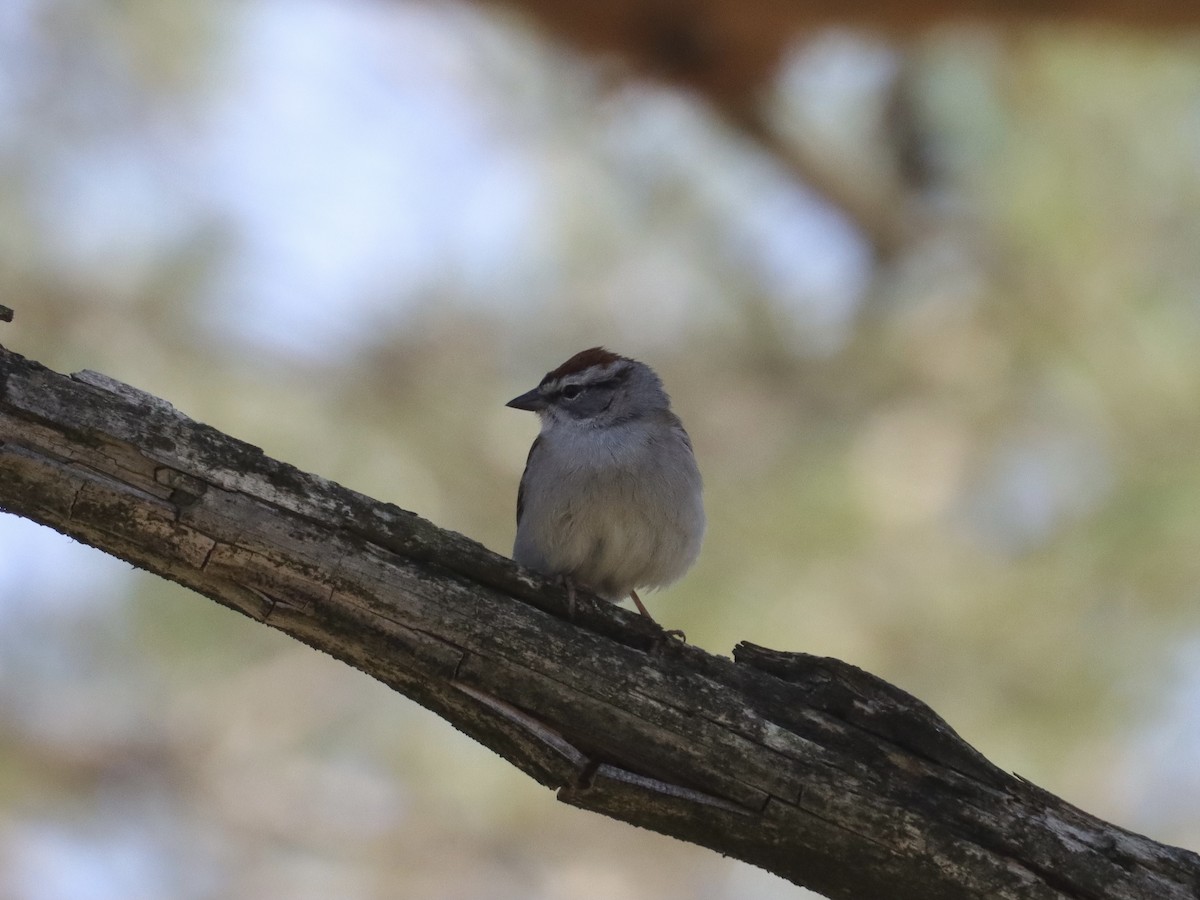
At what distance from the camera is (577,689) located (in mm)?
2801

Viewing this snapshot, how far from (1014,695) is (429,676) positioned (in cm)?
334

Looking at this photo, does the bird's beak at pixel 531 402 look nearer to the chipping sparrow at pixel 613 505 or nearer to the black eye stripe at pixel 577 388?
the black eye stripe at pixel 577 388

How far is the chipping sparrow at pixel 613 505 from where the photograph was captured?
4.16 m

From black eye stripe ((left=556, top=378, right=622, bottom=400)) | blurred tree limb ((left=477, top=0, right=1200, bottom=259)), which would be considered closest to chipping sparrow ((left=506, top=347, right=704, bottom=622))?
black eye stripe ((left=556, top=378, right=622, bottom=400))

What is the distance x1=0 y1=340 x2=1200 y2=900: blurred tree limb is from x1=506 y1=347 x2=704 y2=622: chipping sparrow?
1.21 meters

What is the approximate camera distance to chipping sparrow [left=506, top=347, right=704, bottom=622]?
13.6 feet

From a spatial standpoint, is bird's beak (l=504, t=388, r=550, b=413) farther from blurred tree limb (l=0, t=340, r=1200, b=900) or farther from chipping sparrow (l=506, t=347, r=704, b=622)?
blurred tree limb (l=0, t=340, r=1200, b=900)

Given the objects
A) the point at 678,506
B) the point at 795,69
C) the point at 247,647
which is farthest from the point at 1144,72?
the point at 247,647

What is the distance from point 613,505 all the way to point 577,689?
4.59 feet

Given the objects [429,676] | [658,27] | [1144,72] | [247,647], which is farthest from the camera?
[247,647]

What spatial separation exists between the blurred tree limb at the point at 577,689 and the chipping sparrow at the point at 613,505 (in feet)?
3.96

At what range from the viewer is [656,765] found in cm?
279

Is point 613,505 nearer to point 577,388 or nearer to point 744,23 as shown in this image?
point 577,388

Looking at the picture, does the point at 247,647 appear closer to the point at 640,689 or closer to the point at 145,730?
the point at 145,730
